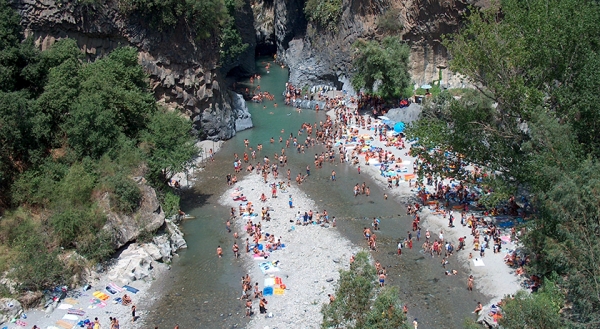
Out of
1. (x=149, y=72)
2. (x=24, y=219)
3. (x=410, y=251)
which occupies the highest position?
(x=149, y=72)

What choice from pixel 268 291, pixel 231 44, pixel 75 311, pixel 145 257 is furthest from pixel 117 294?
pixel 231 44

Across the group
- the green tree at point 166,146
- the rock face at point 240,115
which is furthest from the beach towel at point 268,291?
the rock face at point 240,115

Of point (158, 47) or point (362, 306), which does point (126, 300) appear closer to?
point (362, 306)

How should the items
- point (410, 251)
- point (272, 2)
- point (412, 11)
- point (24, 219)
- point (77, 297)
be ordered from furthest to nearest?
1. point (272, 2)
2. point (412, 11)
3. point (410, 251)
4. point (24, 219)
5. point (77, 297)

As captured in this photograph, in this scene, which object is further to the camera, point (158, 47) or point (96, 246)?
point (158, 47)

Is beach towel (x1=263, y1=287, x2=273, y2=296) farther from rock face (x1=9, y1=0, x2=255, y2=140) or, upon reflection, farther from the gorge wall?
rock face (x1=9, y1=0, x2=255, y2=140)

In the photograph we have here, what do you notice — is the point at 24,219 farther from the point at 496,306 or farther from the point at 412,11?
the point at 412,11

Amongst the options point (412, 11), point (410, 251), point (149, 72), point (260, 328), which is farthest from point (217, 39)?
point (260, 328)

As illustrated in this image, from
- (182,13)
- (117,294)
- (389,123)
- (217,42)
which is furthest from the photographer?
(389,123)
